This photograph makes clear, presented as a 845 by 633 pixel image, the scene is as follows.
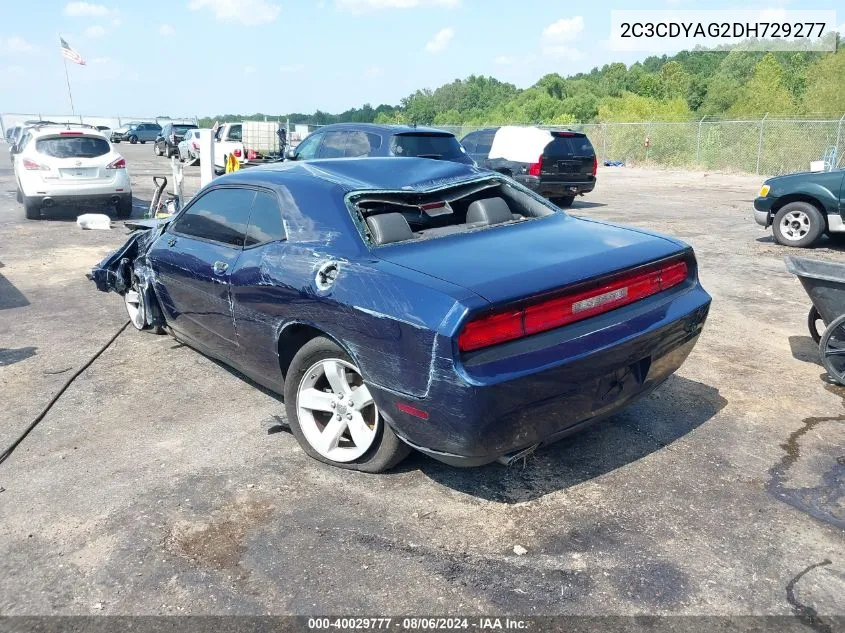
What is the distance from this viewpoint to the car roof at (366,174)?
3.90 meters

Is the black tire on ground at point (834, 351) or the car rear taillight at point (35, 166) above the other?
the car rear taillight at point (35, 166)

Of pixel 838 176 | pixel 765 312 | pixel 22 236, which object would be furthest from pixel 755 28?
pixel 22 236

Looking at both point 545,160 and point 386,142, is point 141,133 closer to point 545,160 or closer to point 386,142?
point 545,160

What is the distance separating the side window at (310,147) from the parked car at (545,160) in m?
4.47

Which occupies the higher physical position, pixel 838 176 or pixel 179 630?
pixel 838 176

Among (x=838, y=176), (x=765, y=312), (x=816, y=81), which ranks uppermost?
(x=816, y=81)

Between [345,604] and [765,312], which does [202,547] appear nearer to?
[345,604]

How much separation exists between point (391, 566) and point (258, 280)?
1.78m

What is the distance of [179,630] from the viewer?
2484 millimetres

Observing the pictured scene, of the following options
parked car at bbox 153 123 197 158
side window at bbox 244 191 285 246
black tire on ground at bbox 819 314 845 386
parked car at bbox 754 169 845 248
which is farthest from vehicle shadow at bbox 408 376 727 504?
parked car at bbox 153 123 197 158

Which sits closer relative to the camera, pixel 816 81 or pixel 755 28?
pixel 755 28

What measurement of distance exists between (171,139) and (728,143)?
2464cm

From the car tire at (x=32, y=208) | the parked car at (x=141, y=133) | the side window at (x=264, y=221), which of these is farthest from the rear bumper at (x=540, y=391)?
the parked car at (x=141, y=133)

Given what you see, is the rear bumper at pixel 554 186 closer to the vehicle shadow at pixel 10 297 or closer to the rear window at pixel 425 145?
the rear window at pixel 425 145
